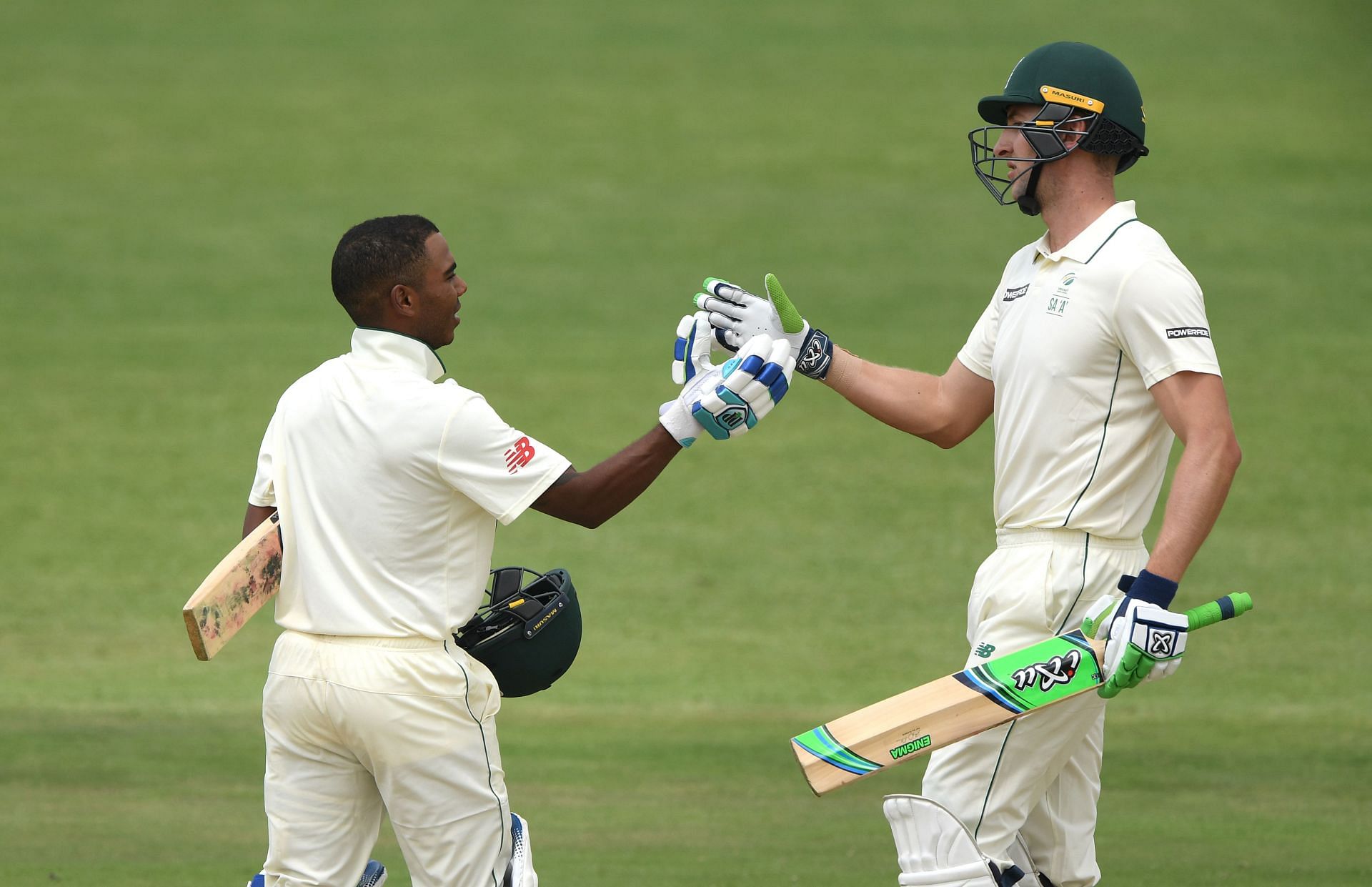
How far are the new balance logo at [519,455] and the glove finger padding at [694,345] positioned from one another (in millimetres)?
746

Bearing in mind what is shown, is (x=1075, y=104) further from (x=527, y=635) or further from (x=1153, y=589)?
(x=527, y=635)

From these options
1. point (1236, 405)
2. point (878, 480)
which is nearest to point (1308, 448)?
point (1236, 405)

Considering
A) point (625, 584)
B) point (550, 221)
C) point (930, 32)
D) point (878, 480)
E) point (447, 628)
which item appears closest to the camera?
point (447, 628)

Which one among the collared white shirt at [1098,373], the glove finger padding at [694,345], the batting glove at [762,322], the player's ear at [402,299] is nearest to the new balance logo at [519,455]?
the player's ear at [402,299]

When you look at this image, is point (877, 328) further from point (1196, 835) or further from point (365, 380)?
point (365, 380)

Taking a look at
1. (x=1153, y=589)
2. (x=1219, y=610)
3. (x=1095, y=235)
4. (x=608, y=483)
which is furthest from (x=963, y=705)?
(x=1095, y=235)

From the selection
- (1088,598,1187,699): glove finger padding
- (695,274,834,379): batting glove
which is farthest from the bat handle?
(695,274,834,379): batting glove

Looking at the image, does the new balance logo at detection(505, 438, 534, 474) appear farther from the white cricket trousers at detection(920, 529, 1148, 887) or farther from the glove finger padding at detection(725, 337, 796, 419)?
the white cricket trousers at detection(920, 529, 1148, 887)

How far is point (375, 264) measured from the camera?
12.8 feet

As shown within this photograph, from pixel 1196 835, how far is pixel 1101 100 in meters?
2.95

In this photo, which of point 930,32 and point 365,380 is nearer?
point 365,380

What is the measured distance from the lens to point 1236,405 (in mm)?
11859

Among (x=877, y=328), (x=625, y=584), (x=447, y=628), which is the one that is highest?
(x=447, y=628)

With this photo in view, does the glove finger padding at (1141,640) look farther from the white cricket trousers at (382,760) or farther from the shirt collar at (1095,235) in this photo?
the white cricket trousers at (382,760)
